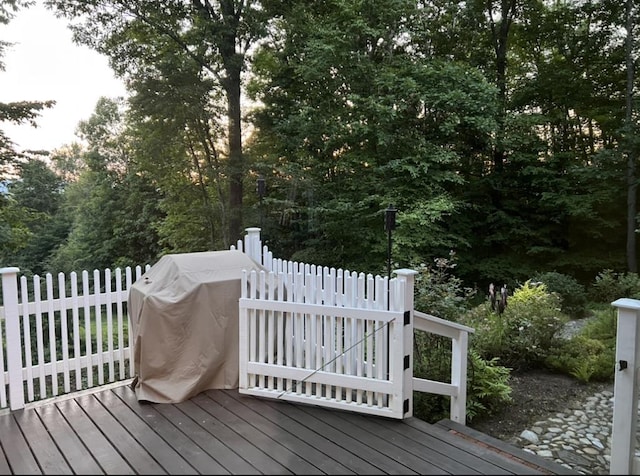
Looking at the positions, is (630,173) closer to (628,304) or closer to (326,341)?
(628,304)

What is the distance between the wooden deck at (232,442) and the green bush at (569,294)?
19.3 ft

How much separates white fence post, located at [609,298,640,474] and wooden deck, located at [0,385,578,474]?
335 millimetres

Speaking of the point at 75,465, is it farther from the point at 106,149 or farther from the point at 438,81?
the point at 106,149

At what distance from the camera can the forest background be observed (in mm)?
8984

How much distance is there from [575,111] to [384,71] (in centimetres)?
500

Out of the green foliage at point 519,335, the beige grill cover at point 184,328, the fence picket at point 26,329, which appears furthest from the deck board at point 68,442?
the green foliage at point 519,335

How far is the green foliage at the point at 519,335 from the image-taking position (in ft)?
15.0

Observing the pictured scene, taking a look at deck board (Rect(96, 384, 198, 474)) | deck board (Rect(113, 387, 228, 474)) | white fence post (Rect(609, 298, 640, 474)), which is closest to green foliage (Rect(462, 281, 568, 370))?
white fence post (Rect(609, 298, 640, 474))

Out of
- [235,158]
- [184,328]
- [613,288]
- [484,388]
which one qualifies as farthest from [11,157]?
[613,288]

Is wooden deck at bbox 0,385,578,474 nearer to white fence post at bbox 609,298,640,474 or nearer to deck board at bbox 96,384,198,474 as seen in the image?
deck board at bbox 96,384,198,474

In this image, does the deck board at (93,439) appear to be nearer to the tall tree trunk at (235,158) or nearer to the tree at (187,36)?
the tall tree trunk at (235,158)

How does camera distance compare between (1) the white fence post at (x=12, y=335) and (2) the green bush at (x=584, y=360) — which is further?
(2) the green bush at (x=584, y=360)

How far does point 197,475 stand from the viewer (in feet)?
7.15

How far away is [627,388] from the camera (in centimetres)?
241
